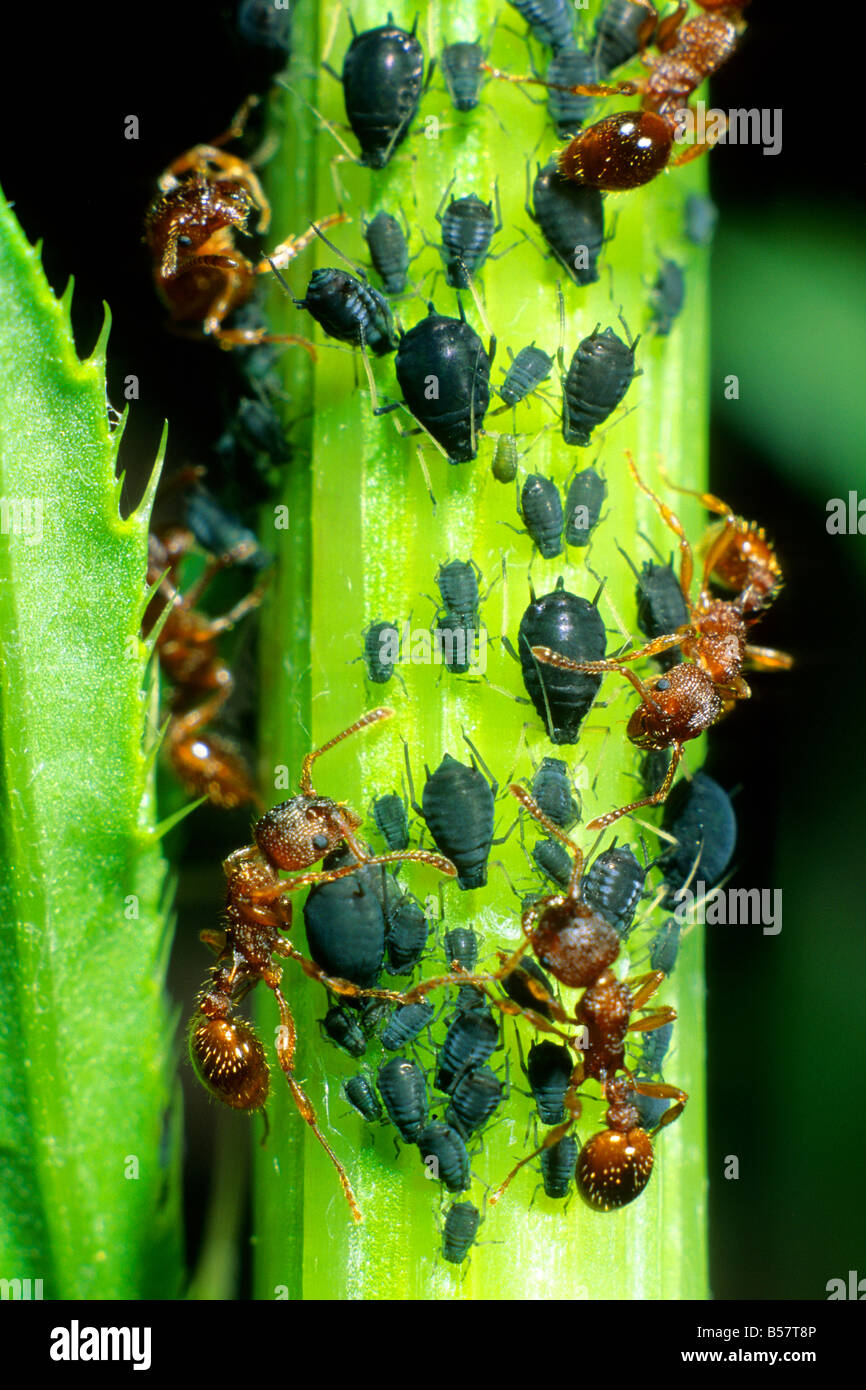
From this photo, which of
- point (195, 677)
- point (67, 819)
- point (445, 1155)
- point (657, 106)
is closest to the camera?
point (67, 819)

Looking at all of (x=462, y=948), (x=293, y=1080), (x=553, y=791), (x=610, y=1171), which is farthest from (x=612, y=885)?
(x=293, y=1080)

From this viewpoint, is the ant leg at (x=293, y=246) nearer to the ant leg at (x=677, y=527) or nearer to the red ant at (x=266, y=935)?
the ant leg at (x=677, y=527)

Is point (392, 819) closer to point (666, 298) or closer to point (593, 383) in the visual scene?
Answer: point (593, 383)

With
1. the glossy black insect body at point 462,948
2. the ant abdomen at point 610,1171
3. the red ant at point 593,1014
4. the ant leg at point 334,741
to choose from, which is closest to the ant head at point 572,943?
the red ant at point 593,1014

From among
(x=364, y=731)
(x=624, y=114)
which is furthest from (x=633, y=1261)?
(x=624, y=114)

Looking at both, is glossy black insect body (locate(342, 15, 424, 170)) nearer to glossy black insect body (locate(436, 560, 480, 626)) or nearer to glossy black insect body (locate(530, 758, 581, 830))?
glossy black insect body (locate(436, 560, 480, 626))

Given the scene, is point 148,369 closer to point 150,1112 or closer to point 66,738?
point 66,738

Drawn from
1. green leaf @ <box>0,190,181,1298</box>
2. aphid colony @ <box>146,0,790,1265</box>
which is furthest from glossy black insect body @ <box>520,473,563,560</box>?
green leaf @ <box>0,190,181,1298</box>
